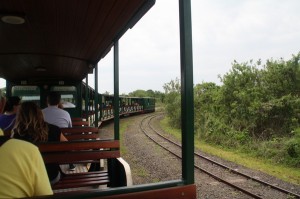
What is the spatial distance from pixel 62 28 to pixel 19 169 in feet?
11.7

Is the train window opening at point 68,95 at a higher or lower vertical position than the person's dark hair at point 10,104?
higher

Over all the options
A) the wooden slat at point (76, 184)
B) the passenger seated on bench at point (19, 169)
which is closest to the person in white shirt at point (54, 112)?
the wooden slat at point (76, 184)

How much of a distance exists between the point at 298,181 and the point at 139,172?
4471 mm

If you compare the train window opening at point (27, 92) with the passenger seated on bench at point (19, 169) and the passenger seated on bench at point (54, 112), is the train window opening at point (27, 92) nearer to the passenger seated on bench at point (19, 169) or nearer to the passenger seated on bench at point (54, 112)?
the passenger seated on bench at point (54, 112)

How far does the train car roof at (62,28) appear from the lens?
4117mm

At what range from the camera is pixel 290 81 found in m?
16.8

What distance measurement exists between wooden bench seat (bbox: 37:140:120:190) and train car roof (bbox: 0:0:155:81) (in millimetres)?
1647

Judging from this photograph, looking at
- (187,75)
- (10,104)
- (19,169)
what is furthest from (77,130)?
(19,169)

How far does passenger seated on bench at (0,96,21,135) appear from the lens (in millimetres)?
4645

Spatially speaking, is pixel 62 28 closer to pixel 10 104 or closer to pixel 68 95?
pixel 10 104

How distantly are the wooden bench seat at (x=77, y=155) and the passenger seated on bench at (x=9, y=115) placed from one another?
0.76 m

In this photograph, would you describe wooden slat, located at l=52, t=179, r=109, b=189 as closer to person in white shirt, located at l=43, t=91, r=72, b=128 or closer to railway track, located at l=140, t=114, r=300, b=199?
person in white shirt, located at l=43, t=91, r=72, b=128

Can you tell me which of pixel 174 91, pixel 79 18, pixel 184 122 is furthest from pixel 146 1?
pixel 174 91

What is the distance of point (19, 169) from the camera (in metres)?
1.93
